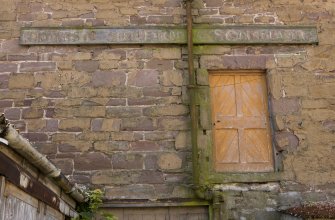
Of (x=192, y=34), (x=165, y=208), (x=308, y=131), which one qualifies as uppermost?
(x=192, y=34)

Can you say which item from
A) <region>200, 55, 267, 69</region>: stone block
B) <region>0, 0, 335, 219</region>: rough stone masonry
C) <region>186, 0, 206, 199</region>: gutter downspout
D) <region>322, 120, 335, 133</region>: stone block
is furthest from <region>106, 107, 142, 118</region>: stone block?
<region>322, 120, 335, 133</region>: stone block

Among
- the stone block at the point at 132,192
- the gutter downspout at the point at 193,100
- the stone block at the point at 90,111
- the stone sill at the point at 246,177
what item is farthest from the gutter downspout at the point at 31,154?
the stone sill at the point at 246,177

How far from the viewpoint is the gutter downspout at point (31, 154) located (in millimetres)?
2670

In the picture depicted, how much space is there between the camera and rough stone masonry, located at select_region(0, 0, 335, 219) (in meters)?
5.69

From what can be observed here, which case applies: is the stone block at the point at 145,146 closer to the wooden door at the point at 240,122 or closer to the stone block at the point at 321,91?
the wooden door at the point at 240,122

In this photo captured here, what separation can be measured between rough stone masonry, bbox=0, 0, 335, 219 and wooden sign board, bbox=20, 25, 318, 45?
9 cm

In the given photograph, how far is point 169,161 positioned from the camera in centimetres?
577

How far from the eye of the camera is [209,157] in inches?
227

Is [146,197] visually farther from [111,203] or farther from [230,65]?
[230,65]

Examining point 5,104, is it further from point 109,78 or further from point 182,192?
point 182,192

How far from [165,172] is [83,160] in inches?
43.5

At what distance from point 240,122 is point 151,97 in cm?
130

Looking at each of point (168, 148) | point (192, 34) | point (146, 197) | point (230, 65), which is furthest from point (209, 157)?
point (192, 34)

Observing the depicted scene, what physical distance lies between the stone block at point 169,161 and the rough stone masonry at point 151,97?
0.04ft
